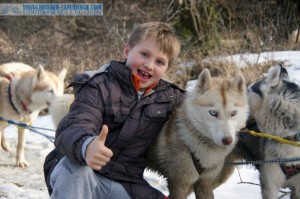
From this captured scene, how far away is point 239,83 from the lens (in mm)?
2490

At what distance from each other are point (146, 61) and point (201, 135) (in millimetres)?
590

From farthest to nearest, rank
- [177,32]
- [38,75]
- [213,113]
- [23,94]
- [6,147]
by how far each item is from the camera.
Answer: [177,32], [6,147], [38,75], [23,94], [213,113]

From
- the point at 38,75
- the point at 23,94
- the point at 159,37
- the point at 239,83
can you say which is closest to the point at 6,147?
the point at 23,94

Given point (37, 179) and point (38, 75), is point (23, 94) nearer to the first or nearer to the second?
point (38, 75)

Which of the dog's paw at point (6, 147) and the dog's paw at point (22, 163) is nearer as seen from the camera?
the dog's paw at point (22, 163)

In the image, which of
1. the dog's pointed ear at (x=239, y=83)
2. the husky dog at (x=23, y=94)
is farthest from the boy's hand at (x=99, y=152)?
the husky dog at (x=23, y=94)

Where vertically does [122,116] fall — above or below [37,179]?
above

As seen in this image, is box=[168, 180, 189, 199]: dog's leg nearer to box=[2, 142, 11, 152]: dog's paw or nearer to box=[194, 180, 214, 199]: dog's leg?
box=[194, 180, 214, 199]: dog's leg

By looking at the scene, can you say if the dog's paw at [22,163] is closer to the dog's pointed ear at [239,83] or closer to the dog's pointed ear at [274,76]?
the dog's pointed ear at [239,83]

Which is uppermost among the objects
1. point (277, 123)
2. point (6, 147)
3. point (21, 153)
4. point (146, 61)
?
point (146, 61)

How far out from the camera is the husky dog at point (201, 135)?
238 cm

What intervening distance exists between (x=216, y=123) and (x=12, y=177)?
2.62m

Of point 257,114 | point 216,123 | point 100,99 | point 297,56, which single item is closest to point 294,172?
point 257,114

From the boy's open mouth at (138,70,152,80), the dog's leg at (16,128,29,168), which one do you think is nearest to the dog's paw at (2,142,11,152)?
the dog's leg at (16,128,29,168)
